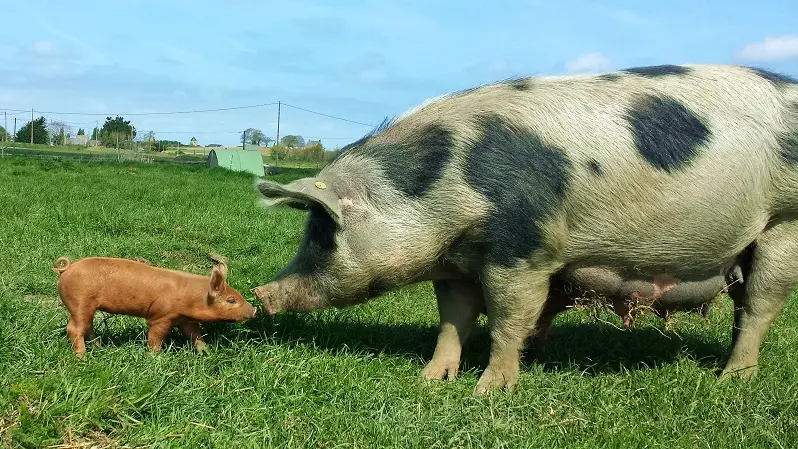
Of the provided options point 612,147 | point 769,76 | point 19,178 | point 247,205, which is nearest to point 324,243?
point 612,147

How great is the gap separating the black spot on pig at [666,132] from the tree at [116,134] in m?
39.3

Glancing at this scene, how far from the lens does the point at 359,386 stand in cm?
475

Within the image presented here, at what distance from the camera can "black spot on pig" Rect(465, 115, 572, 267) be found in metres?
4.96

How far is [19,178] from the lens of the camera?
16.1 m

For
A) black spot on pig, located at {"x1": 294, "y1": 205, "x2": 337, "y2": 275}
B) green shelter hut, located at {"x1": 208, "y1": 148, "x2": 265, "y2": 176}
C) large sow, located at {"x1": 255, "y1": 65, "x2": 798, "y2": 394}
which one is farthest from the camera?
green shelter hut, located at {"x1": 208, "y1": 148, "x2": 265, "y2": 176}

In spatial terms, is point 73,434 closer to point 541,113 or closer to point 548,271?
point 548,271

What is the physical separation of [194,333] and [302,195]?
44.2 inches

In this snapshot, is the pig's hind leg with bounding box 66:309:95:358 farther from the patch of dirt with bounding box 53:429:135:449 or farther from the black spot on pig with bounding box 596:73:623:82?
the black spot on pig with bounding box 596:73:623:82

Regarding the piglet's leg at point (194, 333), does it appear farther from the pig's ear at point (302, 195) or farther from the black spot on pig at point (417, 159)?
the black spot on pig at point (417, 159)

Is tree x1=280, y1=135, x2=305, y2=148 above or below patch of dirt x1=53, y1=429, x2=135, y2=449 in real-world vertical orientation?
above

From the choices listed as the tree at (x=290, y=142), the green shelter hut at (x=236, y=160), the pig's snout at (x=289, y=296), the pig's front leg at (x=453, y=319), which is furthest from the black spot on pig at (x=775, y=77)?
the tree at (x=290, y=142)

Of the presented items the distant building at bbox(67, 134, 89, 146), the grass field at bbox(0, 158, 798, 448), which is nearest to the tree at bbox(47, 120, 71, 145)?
the distant building at bbox(67, 134, 89, 146)

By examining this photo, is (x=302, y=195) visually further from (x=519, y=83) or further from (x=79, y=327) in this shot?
(x=519, y=83)

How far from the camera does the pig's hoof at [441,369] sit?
550 centimetres
